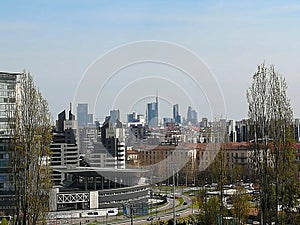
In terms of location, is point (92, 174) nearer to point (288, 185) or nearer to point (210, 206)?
point (210, 206)

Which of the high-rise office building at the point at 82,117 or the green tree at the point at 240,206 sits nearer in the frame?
the green tree at the point at 240,206

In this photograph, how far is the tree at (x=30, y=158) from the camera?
1162 cm

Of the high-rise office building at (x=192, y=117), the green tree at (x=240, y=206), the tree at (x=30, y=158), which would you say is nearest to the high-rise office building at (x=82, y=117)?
the high-rise office building at (x=192, y=117)

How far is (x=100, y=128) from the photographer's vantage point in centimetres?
4972

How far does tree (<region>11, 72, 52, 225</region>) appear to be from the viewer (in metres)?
11.6

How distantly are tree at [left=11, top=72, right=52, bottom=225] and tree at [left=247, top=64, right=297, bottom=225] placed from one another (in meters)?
4.72

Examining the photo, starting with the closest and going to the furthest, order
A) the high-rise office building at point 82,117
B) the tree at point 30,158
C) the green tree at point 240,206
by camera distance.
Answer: the tree at point 30,158 → the green tree at point 240,206 → the high-rise office building at point 82,117

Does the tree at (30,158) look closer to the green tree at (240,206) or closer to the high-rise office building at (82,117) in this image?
the green tree at (240,206)

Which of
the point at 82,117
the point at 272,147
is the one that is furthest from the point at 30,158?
the point at 82,117

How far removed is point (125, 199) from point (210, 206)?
17.3 m

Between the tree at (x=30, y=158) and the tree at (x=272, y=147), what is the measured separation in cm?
472

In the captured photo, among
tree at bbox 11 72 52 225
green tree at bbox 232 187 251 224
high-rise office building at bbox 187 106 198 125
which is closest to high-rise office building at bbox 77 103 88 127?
high-rise office building at bbox 187 106 198 125

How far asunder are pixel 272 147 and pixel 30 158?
530 centimetres

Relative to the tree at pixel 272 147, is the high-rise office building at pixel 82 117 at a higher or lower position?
higher
